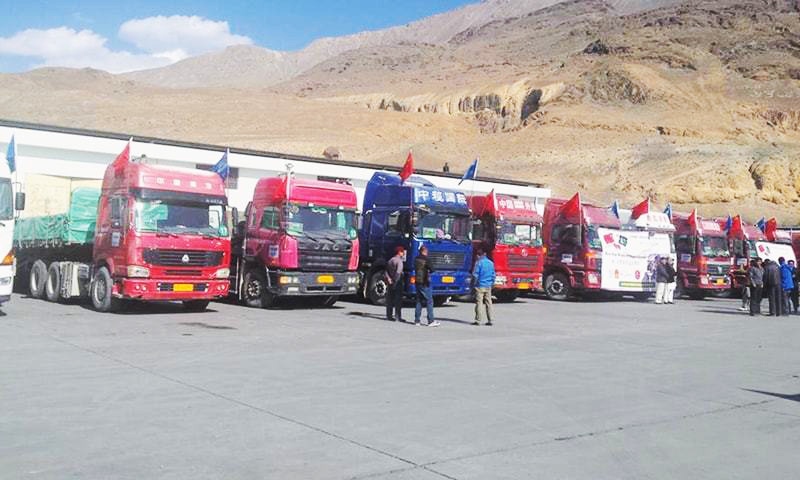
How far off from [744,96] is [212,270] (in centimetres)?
8476

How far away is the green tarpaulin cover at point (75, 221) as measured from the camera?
60.8 feet

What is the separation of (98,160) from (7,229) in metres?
15.5

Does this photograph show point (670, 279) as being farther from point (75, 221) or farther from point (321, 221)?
point (75, 221)

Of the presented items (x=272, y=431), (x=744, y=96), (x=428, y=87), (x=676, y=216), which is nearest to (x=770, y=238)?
(x=676, y=216)

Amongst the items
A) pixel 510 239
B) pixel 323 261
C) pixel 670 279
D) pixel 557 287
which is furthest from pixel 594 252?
pixel 323 261

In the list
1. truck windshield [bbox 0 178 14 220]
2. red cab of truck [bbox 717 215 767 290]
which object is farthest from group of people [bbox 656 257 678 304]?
truck windshield [bbox 0 178 14 220]

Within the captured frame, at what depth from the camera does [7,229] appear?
14938 millimetres

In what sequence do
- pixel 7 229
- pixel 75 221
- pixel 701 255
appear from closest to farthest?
pixel 7 229 → pixel 75 221 → pixel 701 255

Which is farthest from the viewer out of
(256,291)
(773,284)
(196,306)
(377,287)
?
(773,284)

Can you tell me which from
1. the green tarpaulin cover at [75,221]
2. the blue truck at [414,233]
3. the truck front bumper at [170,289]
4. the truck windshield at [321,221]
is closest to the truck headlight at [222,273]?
the truck front bumper at [170,289]

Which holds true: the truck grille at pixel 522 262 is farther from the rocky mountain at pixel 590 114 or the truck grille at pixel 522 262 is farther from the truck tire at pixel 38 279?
the rocky mountain at pixel 590 114

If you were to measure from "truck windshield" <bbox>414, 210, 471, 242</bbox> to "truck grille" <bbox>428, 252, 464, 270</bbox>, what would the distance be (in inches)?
16.5

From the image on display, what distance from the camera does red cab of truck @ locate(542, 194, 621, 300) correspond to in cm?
2556

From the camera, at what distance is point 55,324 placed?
1469 centimetres
